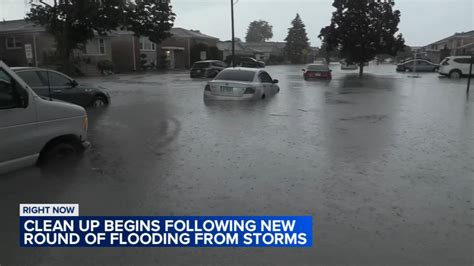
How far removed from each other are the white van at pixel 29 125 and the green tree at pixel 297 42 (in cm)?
9596

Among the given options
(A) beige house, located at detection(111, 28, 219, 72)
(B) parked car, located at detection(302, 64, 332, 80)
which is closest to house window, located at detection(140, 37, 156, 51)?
(A) beige house, located at detection(111, 28, 219, 72)

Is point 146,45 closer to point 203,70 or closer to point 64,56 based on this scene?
point 64,56

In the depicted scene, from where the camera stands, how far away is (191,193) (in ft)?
18.0

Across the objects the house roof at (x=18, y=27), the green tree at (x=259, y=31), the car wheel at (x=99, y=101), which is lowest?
the car wheel at (x=99, y=101)

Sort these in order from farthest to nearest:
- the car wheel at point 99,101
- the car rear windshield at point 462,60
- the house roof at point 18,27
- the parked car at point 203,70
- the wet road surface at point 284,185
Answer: the house roof at point 18,27 < the parked car at point 203,70 < the car rear windshield at point 462,60 < the car wheel at point 99,101 < the wet road surface at point 284,185

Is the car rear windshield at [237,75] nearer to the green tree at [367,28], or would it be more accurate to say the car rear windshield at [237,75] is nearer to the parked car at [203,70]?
the parked car at [203,70]

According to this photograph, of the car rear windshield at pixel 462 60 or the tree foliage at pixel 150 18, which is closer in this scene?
the car rear windshield at pixel 462 60

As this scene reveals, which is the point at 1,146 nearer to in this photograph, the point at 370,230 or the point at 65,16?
the point at 370,230

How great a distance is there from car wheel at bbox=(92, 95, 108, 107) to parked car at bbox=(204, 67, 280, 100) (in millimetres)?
3481

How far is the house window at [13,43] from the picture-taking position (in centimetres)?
4312

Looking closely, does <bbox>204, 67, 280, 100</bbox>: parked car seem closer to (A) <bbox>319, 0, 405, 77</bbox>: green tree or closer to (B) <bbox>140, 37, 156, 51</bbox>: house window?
(A) <bbox>319, 0, 405, 77</bbox>: green tree

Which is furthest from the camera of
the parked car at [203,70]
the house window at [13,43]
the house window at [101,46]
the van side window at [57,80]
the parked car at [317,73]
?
the house window at [101,46]

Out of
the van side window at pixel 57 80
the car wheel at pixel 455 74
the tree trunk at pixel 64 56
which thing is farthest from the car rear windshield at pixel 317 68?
the van side window at pixel 57 80

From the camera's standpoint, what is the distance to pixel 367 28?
39.8 m
